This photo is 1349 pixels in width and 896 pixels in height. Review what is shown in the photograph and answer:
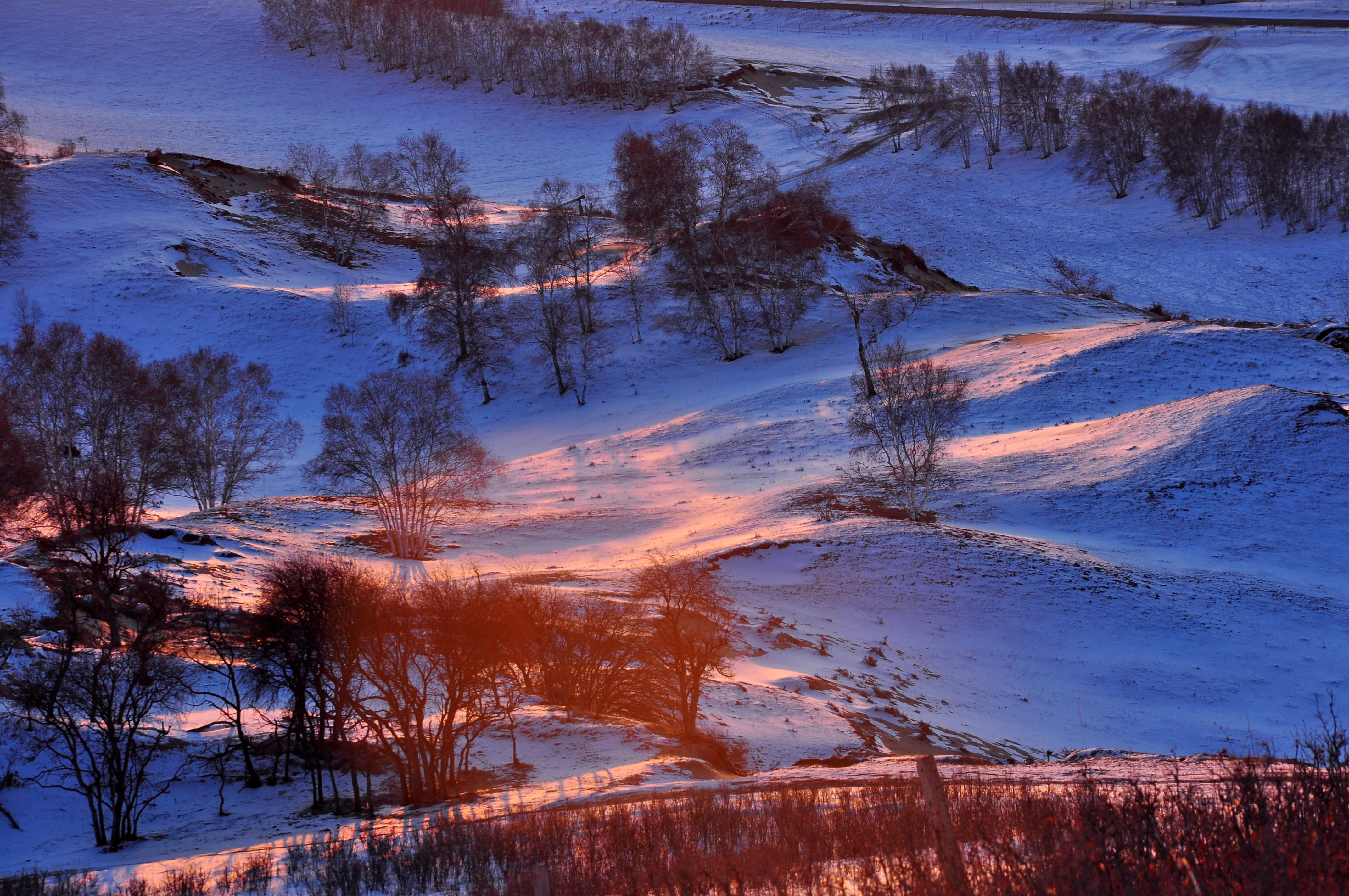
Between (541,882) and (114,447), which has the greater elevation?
(541,882)

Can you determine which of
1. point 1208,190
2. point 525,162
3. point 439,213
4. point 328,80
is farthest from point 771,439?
point 328,80

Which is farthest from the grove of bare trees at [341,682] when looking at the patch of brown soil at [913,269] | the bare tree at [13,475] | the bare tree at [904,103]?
the bare tree at [904,103]

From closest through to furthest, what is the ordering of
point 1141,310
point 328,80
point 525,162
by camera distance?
point 1141,310 < point 525,162 < point 328,80

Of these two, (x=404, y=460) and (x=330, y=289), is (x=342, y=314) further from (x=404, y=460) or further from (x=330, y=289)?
(x=404, y=460)

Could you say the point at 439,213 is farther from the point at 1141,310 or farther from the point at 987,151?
the point at 987,151

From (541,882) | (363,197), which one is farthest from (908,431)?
(363,197)

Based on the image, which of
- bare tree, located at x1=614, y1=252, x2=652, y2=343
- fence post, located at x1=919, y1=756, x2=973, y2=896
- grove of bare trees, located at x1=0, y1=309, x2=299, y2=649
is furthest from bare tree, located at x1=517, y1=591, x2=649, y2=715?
bare tree, located at x1=614, y1=252, x2=652, y2=343
